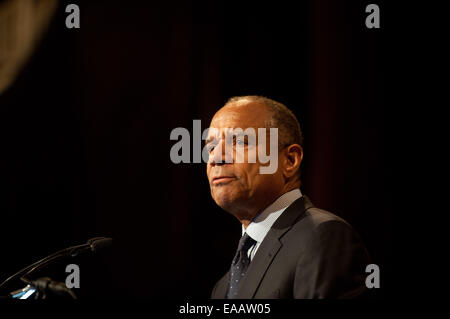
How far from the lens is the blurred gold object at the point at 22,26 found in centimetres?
234

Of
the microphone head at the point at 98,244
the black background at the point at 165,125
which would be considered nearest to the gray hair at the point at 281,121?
the microphone head at the point at 98,244

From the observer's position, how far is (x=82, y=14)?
252cm

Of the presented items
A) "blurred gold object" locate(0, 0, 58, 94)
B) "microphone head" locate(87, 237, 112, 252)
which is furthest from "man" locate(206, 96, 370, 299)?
"blurred gold object" locate(0, 0, 58, 94)

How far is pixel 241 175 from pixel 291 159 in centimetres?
23

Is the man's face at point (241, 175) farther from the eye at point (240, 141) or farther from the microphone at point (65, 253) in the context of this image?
the microphone at point (65, 253)

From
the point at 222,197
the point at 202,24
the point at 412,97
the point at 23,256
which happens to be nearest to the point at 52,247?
the point at 23,256

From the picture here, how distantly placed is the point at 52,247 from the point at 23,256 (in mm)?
143

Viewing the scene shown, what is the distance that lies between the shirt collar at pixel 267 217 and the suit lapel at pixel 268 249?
3 cm

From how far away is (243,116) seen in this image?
60.6 inches

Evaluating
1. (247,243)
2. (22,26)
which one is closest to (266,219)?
(247,243)

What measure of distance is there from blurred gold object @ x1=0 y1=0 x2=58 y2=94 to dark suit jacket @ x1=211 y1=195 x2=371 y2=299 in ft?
5.73

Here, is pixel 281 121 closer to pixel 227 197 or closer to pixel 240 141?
pixel 240 141

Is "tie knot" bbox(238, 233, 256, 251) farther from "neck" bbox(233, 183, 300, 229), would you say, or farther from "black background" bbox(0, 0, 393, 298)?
"black background" bbox(0, 0, 393, 298)

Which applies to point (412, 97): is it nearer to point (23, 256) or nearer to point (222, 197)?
point (222, 197)
